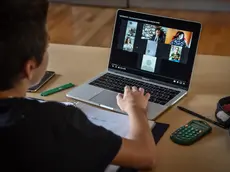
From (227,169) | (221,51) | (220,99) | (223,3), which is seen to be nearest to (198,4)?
(223,3)

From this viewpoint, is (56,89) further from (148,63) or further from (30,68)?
(30,68)

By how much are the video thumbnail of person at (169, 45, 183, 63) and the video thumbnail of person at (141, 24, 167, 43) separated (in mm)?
44

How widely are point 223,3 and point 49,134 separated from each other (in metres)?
3.47

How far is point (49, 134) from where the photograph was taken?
0.96 metres

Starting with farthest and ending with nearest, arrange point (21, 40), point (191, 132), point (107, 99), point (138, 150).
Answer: point (107, 99), point (191, 132), point (138, 150), point (21, 40)

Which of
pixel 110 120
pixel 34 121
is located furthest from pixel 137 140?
pixel 34 121

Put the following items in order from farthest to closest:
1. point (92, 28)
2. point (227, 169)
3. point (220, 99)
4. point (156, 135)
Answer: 1. point (92, 28)
2. point (220, 99)
3. point (156, 135)
4. point (227, 169)

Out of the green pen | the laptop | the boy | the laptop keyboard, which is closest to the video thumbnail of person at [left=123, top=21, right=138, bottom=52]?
the laptop

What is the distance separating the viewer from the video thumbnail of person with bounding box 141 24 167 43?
1.49 meters

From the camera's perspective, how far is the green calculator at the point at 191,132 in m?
1.24

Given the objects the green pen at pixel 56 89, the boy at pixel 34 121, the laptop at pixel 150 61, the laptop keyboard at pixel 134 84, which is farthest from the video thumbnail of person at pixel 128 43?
the boy at pixel 34 121

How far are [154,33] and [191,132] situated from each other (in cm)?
39

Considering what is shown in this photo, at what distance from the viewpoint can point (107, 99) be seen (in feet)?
4.81

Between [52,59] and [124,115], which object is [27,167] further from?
[52,59]
